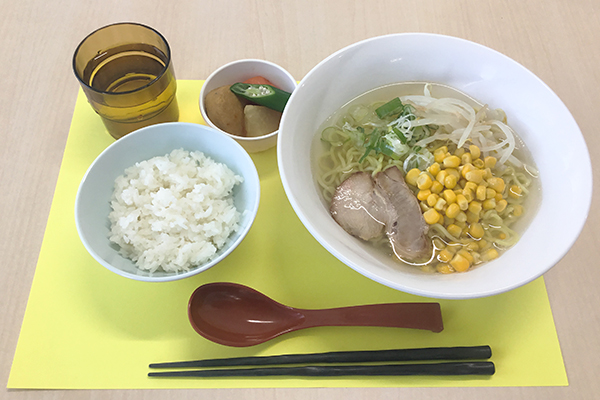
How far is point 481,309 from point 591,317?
0.38 metres

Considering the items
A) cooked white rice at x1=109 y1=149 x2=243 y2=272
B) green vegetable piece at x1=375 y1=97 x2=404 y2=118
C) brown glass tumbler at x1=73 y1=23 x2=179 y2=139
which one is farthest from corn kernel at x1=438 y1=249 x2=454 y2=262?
brown glass tumbler at x1=73 y1=23 x2=179 y2=139

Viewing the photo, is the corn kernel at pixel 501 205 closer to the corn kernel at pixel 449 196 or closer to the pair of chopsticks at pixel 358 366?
the corn kernel at pixel 449 196

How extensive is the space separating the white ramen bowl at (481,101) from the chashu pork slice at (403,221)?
69mm

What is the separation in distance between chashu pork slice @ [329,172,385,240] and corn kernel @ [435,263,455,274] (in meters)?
0.20

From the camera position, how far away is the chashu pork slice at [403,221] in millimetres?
1262

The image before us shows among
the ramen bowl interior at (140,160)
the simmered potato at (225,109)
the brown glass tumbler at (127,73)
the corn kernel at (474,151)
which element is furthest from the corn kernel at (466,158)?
the brown glass tumbler at (127,73)

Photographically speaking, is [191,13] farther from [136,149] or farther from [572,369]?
[572,369]

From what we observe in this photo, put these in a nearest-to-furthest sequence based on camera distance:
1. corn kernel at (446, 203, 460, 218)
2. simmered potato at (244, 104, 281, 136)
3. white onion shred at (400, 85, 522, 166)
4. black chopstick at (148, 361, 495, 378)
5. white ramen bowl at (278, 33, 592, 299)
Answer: white ramen bowl at (278, 33, 592, 299) < black chopstick at (148, 361, 495, 378) < corn kernel at (446, 203, 460, 218) < white onion shred at (400, 85, 522, 166) < simmered potato at (244, 104, 281, 136)

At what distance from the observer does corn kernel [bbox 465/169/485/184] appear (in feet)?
4.09

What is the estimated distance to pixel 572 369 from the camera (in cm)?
120

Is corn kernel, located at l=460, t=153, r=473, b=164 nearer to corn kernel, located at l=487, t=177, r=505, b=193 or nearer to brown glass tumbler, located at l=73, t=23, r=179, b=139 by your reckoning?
corn kernel, located at l=487, t=177, r=505, b=193

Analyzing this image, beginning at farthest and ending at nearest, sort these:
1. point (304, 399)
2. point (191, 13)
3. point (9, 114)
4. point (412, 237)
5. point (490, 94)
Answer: point (191, 13)
point (9, 114)
point (490, 94)
point (412, 237)
point (304, 399)

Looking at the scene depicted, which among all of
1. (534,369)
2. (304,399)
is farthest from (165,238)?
(534,369)

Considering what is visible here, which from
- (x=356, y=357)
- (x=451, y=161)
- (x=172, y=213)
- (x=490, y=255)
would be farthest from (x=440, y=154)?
(x=172, y=213)
